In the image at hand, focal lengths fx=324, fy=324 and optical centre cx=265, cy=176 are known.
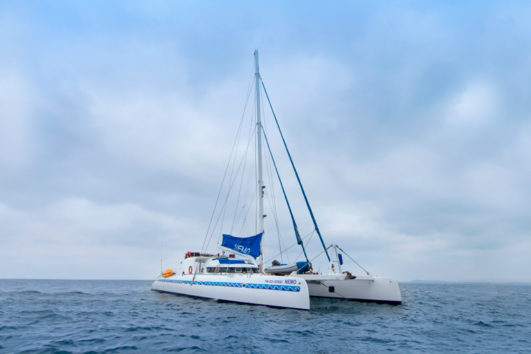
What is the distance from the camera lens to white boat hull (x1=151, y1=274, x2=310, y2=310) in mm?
16922

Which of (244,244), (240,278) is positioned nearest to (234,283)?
(240,278)

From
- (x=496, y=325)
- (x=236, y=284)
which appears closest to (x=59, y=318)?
(x=236, y=284)

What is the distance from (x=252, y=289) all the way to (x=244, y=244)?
4.06m

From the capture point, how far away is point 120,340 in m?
10.9

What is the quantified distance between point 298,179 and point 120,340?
15.2 metres

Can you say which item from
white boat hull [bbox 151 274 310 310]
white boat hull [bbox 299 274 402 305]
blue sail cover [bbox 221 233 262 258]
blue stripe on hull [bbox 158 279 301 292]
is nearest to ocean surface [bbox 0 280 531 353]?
white boat hull [bbox 151 274 310 310]

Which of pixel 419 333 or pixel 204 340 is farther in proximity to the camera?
pixel 419 333

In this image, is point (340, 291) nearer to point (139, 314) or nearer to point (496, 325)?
point (496, 325)

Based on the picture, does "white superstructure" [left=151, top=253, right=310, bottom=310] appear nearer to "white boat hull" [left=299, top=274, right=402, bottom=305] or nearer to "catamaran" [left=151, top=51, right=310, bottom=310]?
"catamaran" [left=151, top=51, right=310, bottom=310]

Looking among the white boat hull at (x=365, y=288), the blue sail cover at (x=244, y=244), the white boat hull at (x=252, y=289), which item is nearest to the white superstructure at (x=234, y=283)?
the white boat hull at (x=252, y=289)

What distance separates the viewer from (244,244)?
2203 centimetres

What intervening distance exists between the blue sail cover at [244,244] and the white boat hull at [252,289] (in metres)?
2.03

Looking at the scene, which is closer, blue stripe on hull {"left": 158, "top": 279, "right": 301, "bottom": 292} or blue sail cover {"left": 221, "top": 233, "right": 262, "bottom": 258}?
blue stripe on hull {"left": 158, "top": 279, "right": 301, "bottom": 292}

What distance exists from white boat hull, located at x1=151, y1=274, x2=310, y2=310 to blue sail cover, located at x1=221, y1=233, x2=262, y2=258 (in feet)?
6.65
